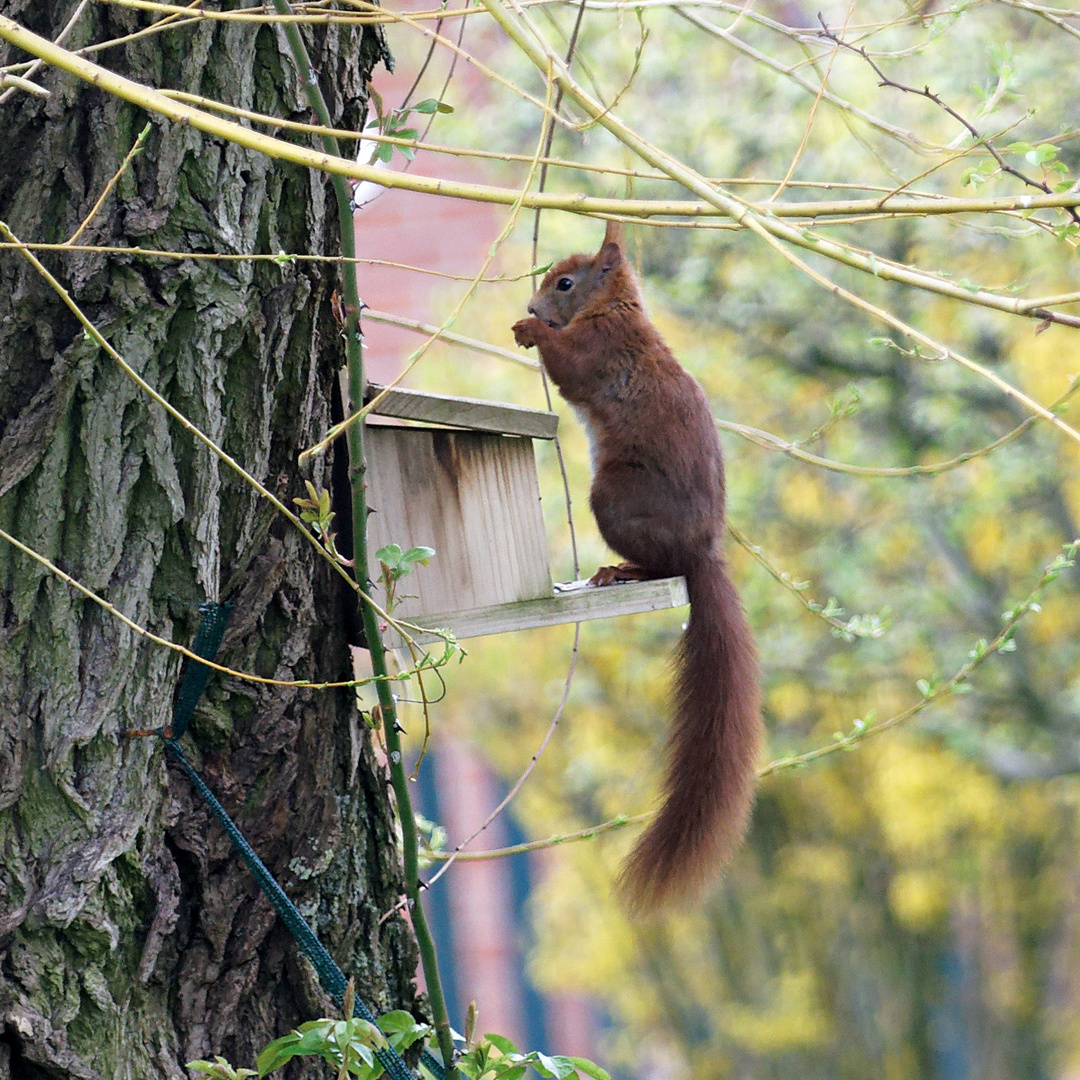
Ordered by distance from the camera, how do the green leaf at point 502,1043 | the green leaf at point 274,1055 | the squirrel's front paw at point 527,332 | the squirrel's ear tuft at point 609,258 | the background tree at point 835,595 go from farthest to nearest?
the background tree at point 835,595 → the squirrel's ear tuft at point 609,258 → the squirrel's front paw at point 527,332 → the green leaf at point 502,1043 → the green leaf at point 274,1055

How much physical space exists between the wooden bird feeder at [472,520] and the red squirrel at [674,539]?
0.23 m

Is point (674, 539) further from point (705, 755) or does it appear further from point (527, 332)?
point (527, 332)

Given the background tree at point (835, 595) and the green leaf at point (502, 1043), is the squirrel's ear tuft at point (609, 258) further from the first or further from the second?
the green leaf at point (502, 1043)

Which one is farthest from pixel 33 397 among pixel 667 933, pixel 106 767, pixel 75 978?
pixel 667 933

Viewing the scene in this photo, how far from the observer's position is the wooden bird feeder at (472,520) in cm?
158

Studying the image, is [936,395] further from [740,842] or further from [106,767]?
[106,767]

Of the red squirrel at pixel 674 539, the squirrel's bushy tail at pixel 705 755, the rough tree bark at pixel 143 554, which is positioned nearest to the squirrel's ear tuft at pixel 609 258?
the red squirrel at pixel 674 539

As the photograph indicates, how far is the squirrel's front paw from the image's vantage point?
7.04 ft

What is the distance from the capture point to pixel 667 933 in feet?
20.4

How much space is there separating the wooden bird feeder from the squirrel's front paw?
1.58 ft

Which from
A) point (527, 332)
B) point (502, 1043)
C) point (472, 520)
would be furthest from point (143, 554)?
point (527, 332)

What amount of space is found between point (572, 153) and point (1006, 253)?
57.3 inches

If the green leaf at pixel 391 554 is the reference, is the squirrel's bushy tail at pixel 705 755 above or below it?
below

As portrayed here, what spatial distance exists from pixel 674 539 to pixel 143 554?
851 millimetres
